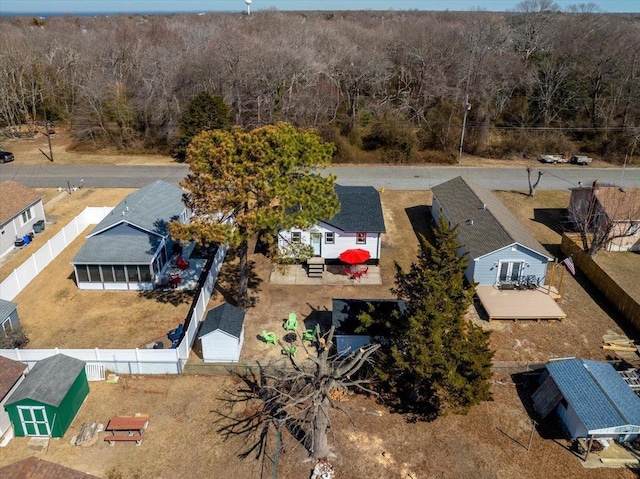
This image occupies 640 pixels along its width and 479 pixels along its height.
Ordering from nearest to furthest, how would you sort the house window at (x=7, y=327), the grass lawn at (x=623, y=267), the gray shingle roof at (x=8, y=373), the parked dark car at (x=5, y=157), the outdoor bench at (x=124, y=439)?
the outdoor bench at (x=124, y=439)
the gray shingle roof at (x=8, y=373)
the house window at (x=7, y=327)
the grass lawn at (x=623, y=267)
the parked dark car at (x=5, y=157)

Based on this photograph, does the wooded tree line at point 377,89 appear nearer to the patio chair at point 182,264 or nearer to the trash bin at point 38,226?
the trash bin at point 38,226

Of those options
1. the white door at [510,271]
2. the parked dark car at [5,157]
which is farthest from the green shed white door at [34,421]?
the parked dark car at [5,157]

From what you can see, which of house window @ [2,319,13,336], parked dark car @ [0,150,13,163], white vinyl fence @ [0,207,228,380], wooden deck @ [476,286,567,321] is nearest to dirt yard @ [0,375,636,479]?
white vinyl fence @ [0,207,228,380]

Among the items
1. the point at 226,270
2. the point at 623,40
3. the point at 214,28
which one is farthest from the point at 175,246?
the point at 623,40

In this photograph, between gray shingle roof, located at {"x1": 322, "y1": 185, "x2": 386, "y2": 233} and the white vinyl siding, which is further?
the white vinyl siding

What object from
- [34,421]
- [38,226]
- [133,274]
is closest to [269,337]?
[133,274]

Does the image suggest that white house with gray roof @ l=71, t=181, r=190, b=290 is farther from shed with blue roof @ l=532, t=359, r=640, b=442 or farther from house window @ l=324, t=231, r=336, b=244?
shed with blue roof @ l=532, t=359, r=640, b=442
